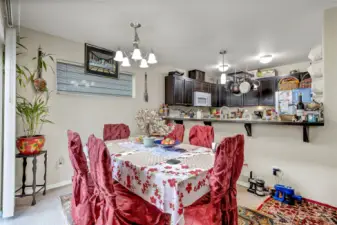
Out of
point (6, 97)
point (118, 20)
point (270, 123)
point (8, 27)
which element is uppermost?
point (118, 20)

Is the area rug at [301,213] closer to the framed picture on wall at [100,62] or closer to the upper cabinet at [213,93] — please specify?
the upper cabinet at [213,93]

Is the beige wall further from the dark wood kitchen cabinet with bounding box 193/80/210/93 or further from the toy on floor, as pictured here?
the toy on floor

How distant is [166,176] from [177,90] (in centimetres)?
336

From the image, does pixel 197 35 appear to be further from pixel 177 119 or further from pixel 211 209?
pixel 211 209

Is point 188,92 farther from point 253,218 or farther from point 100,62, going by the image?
point 253,218

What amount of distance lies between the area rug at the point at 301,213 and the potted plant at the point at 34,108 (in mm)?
2969

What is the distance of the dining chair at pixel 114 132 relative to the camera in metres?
2.67

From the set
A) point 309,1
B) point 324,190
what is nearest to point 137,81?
point 309,1

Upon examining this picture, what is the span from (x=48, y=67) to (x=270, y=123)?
3.39 metres

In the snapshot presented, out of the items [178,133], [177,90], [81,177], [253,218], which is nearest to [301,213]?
[253,218]

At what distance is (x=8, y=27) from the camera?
193cm

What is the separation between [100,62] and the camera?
126 inches

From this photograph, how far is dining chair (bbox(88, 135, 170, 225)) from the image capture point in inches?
46.9

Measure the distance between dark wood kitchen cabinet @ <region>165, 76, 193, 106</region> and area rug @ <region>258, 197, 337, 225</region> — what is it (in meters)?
2.80
